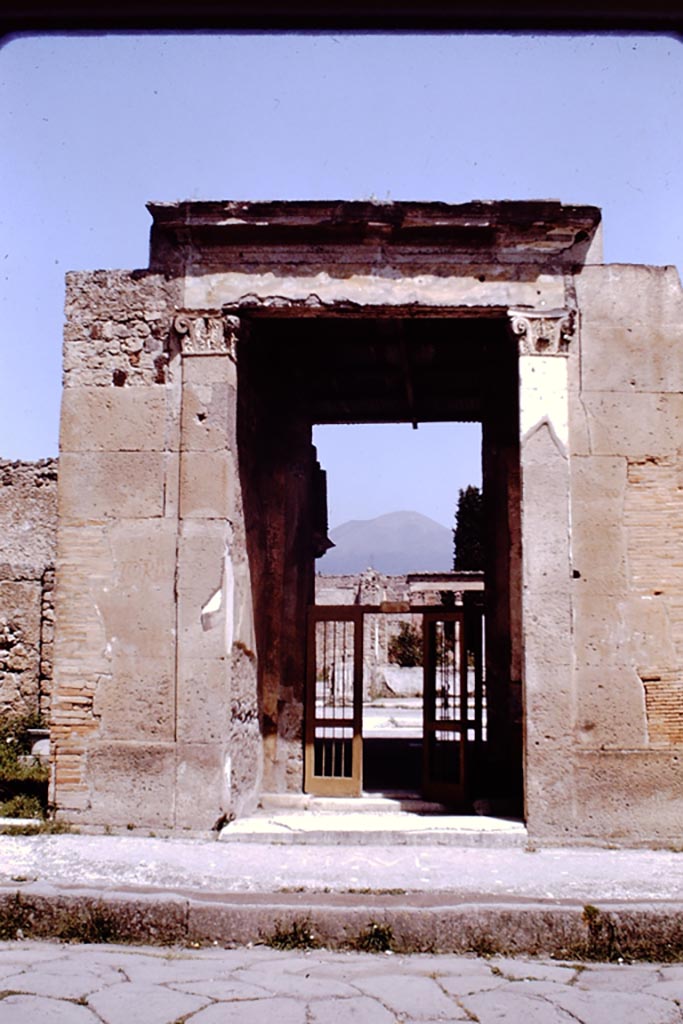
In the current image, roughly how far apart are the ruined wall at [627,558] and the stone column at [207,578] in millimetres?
2505

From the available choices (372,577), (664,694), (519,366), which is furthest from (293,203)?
(372,577)

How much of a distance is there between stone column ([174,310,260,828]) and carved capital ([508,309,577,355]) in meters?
2.26

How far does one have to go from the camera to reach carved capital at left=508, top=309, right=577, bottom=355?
7.39 meters

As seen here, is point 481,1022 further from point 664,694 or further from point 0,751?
point 0,751

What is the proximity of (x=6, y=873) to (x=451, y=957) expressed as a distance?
2.67m

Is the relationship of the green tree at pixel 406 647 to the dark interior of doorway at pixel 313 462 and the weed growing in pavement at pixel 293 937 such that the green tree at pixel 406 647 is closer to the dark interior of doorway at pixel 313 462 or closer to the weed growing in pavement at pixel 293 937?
the dark interior of doorway at pixel 313 462

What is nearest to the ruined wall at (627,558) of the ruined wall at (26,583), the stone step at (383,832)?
the stone step at (383,832)

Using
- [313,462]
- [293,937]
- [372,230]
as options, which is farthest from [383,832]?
[372,230]

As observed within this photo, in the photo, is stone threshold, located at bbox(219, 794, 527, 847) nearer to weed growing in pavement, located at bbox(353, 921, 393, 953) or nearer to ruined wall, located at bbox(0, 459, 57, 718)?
weed growing in pavement, located at bbox(353, 921, 393, 953)

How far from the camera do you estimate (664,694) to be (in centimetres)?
704

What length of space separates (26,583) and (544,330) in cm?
721

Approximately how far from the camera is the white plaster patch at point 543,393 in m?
7.32

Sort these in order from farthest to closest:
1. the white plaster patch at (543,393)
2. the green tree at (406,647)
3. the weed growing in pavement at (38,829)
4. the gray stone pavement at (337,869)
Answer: the green tree at (406,647) → the white plaster patch at (543,393) → the weed growing in pavement at (38,829) → the gray stone pavement at (337,869)

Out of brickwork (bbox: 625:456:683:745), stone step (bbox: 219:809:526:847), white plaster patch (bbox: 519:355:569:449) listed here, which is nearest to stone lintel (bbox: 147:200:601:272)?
white plaster patch (bbox: 519:355:569:449)
